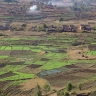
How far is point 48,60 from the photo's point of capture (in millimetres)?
42281

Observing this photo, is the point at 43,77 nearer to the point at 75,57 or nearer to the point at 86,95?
the point at 86,95

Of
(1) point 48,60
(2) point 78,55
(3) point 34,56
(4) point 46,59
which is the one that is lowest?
(1) point 48,60

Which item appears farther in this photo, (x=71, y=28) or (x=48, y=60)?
(x=71, y=28)

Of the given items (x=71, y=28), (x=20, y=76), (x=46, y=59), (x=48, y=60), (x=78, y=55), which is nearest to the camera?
(x=20, y=76)

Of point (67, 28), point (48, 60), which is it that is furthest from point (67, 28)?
point (48, 60)

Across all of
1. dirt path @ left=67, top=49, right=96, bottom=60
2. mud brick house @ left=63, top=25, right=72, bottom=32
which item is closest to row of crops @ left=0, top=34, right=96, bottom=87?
dirt path @ left=67, top=49, right=96, bottom=60

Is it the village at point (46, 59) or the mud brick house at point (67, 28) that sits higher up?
the mud brick house at point (67, 28)

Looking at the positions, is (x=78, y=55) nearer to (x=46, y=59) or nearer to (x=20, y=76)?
(x=46, y=59)

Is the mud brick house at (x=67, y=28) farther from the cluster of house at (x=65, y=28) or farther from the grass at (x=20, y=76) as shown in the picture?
the grass at (x=20, y=76)

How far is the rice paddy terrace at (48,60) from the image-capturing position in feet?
111

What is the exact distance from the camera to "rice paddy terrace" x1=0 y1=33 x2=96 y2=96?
111 ft

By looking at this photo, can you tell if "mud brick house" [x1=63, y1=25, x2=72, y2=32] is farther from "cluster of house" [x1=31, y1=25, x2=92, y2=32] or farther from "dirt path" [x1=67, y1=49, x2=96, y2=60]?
"dirt path" [x1=67, y1=49, x2=96, y2=60]

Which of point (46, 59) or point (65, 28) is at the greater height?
point (65, 28)

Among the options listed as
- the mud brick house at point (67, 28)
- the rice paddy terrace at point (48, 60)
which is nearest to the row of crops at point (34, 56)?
the rice paddy terrace at point (48, 60)
